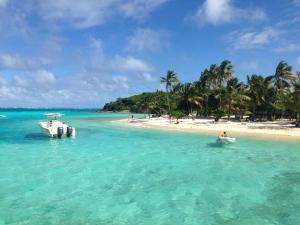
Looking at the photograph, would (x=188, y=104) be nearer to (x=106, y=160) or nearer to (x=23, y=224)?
(x=106, y=160)

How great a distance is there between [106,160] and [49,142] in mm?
12862

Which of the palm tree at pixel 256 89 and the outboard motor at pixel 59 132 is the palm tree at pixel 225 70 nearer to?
the palm tree at pixel 256 89

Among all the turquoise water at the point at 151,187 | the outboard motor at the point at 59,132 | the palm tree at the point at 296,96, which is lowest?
the turquoise water at the point at 151,187

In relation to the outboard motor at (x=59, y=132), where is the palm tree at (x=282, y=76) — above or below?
above

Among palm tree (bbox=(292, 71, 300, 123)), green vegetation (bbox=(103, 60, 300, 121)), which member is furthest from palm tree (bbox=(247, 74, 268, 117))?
palm tree (bbox=(292, 71, 300, 123))

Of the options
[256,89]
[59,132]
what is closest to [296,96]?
[256,89]

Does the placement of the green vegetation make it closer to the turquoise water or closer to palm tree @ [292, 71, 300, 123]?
palm tree @ [292, 71, 300, 123]

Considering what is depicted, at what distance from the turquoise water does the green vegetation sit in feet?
90.9

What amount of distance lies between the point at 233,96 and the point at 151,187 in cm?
4653

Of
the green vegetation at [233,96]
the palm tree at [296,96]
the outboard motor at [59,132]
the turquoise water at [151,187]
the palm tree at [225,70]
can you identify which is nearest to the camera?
the turquoise water at [151,187]

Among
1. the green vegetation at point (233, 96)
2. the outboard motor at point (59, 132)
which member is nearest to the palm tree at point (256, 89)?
the green vegetation at point (233, 96)

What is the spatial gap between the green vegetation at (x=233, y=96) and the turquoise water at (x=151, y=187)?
2769 cm

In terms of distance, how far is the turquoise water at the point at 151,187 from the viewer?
11711mm

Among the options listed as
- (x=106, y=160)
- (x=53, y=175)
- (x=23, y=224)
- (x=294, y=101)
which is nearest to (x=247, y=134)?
(x=294, y=101)
